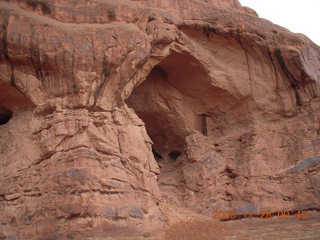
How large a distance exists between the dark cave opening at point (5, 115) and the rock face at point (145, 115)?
0.10 ft

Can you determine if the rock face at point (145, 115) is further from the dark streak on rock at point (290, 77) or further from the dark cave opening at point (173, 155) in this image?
the dark cave opening at point (173, 155)

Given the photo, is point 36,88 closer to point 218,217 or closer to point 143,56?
point 143,56

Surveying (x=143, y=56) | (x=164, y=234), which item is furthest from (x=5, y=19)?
(x=164, y=234)

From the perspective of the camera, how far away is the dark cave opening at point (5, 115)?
11.2 m

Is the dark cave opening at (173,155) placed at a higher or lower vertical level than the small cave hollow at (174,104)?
lower

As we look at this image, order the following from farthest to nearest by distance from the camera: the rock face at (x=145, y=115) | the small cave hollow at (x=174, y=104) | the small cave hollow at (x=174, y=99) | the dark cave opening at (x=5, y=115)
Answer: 1. the small cave hollow at (x=174, y=99)
2. the small cave hollow at (x=174, y=104)
3. the dark cave opening at (x=5, y=115)
4. the rock face at (x=145, y=115)

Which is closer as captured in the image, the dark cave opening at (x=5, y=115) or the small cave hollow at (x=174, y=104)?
the dark cave opening at (x=5, y=115)

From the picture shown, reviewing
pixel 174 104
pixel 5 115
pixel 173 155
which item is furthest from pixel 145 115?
pixel 5 115

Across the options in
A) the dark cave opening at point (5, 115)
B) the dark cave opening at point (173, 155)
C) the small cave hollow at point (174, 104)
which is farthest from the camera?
the dark cave opening at point (173, 155)

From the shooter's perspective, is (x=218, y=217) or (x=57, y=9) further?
(x=218, y=217)

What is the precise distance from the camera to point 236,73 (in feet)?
46.2

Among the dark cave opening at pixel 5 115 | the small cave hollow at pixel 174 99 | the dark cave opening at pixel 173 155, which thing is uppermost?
the small cave hollow at pixel 174 99

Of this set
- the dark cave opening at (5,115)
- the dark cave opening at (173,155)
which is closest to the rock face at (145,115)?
the dark cave opening at (5,115)

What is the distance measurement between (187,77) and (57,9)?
4559mm
